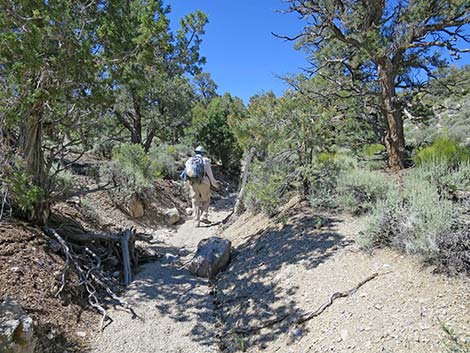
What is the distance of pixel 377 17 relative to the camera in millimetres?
6250

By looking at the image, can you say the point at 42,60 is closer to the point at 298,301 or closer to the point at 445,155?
the point at 298,301

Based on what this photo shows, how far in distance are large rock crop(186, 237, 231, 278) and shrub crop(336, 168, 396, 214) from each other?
206 centimetres

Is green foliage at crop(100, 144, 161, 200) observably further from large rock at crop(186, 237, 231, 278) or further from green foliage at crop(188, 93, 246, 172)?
green foliage at crop(188, 93, 246, 172)

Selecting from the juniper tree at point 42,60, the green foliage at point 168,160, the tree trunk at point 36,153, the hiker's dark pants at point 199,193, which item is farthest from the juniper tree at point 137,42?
the green foliage at point 168,160

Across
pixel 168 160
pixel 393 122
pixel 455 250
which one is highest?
pixel 168 160

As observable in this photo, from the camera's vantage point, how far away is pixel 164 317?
3.63 meters

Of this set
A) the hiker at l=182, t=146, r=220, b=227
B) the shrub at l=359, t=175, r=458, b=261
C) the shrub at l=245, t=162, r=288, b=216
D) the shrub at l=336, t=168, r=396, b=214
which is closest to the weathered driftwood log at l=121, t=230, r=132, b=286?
the shrub at l=245, t=162, r=288, b=216

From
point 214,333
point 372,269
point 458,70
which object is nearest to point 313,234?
point 372,269

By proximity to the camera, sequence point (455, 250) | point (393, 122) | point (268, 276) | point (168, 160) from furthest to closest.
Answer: point (168, 160) → point (393, 122) → point (268, 276) → point (455, 250)

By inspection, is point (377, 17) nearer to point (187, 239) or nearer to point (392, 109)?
point (392, 109)

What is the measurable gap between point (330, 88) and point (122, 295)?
265 inches

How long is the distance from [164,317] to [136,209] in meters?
5.04

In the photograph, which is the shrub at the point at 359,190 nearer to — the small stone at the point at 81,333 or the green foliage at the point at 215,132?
the small stone at the point at 81,333

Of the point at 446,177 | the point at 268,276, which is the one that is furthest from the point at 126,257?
the point at 446,177
